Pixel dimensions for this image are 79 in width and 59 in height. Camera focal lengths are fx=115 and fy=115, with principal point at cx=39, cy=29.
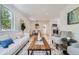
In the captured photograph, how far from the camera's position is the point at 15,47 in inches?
109

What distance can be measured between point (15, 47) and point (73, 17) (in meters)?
1.69

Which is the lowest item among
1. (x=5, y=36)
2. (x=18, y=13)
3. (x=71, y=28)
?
(x=5, y=36)

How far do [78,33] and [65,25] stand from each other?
0.65m

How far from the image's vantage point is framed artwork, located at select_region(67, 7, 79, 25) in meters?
2.88

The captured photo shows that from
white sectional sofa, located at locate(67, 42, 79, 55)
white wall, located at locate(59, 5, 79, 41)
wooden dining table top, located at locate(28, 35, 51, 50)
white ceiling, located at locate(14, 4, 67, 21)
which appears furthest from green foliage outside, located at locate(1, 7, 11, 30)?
white sectional sofa, located at locate(67, 42, 79, 55)

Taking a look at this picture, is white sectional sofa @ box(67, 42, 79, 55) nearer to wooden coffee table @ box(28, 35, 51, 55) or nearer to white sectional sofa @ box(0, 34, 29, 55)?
wooden coffee table @ box(28, 35, 51, 55)

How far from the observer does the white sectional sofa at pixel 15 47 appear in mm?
2511

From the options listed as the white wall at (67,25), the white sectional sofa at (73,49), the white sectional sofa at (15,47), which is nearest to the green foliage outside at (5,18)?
the white sectional sofa at (15,47)

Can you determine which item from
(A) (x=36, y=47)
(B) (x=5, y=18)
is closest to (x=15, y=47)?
(A) (x=36, y=47)

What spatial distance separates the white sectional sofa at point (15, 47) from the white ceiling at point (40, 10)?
607mm

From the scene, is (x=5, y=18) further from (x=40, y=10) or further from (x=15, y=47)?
(x=40, y=10)
